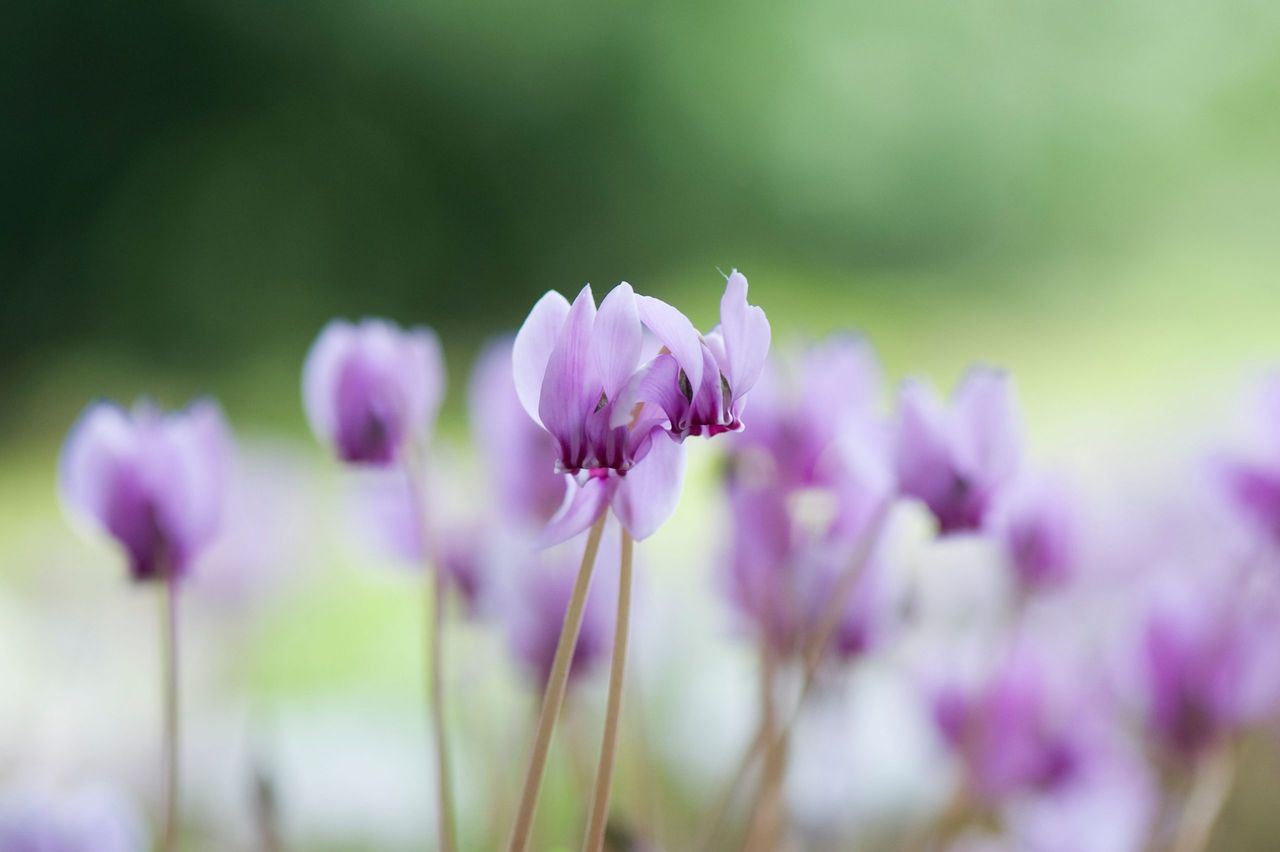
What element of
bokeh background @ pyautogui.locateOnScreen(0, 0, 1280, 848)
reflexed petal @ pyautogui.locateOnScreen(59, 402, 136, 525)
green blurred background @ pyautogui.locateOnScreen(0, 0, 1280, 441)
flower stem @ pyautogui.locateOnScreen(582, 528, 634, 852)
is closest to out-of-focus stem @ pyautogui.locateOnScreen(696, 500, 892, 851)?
flower stem @ pyautogui.locateOnScreen(582, 528, 634, 852)

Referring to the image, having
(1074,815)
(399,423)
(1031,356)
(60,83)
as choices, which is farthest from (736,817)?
(60,83)

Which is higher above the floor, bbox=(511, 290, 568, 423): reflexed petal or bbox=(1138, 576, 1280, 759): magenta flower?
bbox=(511, 290, 568, 423): reflexed petal

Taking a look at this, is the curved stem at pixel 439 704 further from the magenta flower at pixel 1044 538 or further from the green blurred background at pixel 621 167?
the green blurred background at pixel 621 167

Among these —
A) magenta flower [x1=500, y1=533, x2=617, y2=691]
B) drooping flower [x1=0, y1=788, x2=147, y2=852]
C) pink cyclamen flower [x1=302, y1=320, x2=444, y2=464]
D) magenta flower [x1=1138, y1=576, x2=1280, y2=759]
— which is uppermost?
pink cyclamen flower [x1=302, y1=320, x2=444, y2=464]

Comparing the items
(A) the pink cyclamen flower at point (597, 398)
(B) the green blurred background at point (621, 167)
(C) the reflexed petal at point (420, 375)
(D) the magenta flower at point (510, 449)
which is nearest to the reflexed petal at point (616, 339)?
(A) the pink cyclamen flower at point (597, 398)

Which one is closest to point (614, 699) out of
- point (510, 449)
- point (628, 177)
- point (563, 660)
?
point (563, 660)

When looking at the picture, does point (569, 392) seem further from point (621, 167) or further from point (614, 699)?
point (621, 167)

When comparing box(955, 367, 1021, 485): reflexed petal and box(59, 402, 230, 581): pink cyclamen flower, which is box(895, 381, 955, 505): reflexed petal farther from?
box(59, 402, 230, 581): pink cyclamen flower
